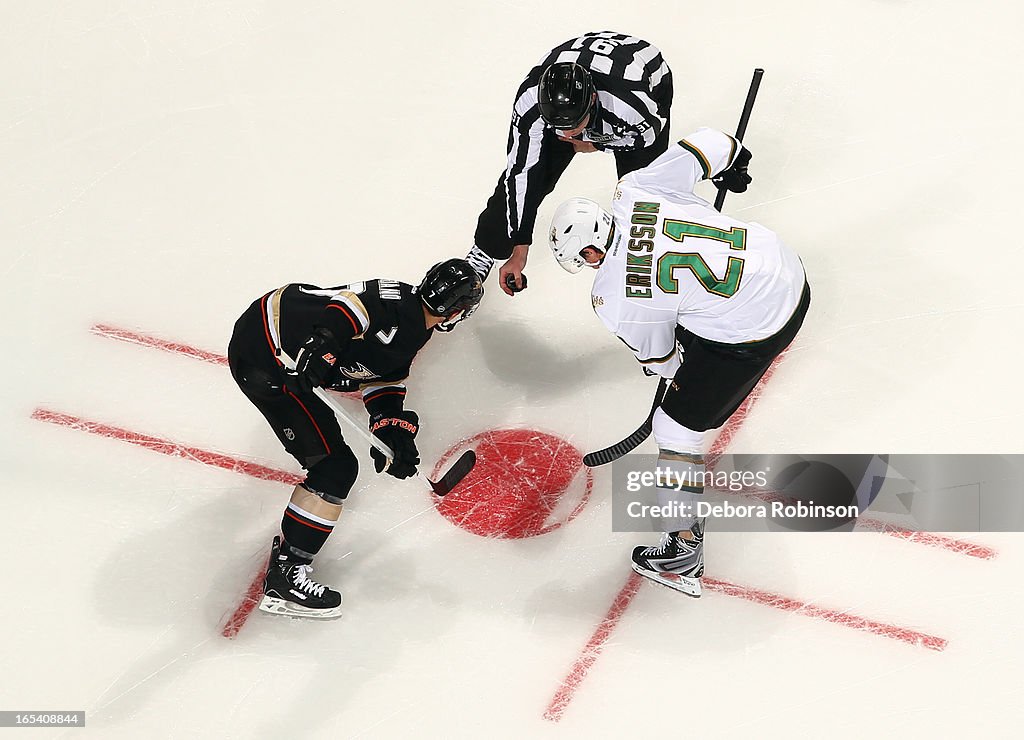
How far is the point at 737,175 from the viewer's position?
395cm

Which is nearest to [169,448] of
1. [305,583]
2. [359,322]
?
[305,583]

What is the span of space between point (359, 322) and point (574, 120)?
3.20ft

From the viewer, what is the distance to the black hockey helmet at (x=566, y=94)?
12.4ft

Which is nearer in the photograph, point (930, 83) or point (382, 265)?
point (382, 265)

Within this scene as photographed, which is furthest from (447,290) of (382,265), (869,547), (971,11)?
(971,11)

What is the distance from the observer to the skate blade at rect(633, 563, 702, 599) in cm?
380

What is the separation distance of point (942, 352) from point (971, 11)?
2.27 metres

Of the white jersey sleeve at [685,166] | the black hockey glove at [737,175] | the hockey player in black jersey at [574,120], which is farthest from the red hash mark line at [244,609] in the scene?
the black hockey glove at [737,175]

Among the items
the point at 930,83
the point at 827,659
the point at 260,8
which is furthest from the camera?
the point at 260,8

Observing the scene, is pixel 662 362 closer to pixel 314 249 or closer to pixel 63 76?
pixel 314 249

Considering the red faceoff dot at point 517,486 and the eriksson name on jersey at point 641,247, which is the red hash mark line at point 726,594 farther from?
the eriksson name on jersey at point 641,247

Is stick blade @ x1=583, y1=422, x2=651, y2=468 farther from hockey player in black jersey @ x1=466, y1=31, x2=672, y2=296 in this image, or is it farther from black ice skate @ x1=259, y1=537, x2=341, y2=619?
black ice skate @ x1=259, y1=537, x2=341, y2=619

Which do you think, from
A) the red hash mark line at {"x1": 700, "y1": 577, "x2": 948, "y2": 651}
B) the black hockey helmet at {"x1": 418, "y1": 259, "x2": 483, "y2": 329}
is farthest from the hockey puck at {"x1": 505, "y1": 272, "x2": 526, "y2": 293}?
the red hash mark line at {"x1": 700, "y1": 577, "x2": 948, "y2": 651}

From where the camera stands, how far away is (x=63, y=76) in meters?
5.83
